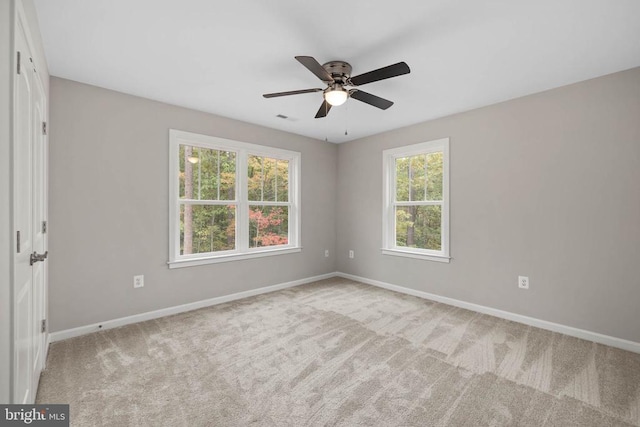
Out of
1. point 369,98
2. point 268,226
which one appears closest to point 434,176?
point 369,98

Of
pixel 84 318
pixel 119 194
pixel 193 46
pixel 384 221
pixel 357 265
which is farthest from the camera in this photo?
pixel 357 265

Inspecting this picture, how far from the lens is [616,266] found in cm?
277

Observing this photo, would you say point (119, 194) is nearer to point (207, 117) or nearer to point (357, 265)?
point (207, 117)

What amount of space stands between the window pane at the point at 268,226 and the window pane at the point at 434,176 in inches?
87.2

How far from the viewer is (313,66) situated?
6.90 feet

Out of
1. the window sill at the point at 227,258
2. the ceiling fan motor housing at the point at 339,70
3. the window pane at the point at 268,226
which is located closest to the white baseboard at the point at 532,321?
the window sill at the point at 227,258

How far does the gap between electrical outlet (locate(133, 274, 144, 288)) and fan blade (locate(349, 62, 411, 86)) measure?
3001 mm

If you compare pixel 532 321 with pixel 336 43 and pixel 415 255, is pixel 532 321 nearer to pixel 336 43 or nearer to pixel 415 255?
pixel 415 255

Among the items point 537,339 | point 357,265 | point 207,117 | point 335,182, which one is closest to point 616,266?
point 537,339

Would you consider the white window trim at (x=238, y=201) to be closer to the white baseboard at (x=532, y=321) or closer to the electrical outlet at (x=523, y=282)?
the white baseboard at (x=532, y=321)

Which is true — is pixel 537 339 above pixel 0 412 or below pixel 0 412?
below

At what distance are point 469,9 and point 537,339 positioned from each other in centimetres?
295

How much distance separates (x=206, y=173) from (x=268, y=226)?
122 centimetres

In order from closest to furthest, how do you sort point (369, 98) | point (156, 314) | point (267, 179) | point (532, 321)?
point (369, 98) < point (532, 321) < point (156, 314) < point (267, 179)
